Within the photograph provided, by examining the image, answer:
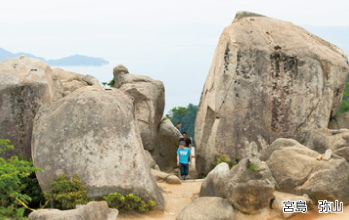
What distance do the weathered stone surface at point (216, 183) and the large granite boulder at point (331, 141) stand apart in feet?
10.3

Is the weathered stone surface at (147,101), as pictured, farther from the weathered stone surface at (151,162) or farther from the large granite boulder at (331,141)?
the large granite boulder at (331,141)

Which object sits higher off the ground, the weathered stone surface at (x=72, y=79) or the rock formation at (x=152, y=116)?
the weathered stone surface at (x=72, y=79)

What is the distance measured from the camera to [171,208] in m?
12.0

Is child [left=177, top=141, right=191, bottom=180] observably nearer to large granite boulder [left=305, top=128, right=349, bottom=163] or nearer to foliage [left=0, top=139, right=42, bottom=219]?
large granite boulder [left=305, top=128, right=349, bottom=163]

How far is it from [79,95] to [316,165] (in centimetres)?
582

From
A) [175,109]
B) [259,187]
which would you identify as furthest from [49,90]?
[175,109]

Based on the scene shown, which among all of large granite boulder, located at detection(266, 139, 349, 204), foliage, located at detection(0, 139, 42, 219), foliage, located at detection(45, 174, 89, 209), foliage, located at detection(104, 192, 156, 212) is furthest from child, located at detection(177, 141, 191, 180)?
foliage, located at detection(0, 139, 42, 219)

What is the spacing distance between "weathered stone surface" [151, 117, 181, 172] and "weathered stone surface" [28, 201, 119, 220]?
828 cm

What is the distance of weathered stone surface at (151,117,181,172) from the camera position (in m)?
18.0

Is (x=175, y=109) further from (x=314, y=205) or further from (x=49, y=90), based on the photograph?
(x=314, y=205)

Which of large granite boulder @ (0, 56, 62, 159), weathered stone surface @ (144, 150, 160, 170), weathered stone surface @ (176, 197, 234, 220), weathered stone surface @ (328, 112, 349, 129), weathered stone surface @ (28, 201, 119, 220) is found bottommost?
weathered stone surface @ (144, 150, 160, 170)

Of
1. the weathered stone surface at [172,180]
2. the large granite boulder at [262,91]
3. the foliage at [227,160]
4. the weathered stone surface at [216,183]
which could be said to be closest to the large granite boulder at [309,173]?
the weathered stone surface at [216,183]

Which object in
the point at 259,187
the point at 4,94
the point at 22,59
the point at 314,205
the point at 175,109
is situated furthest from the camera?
the point at 175,109

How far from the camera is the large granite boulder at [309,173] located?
37.4ft
